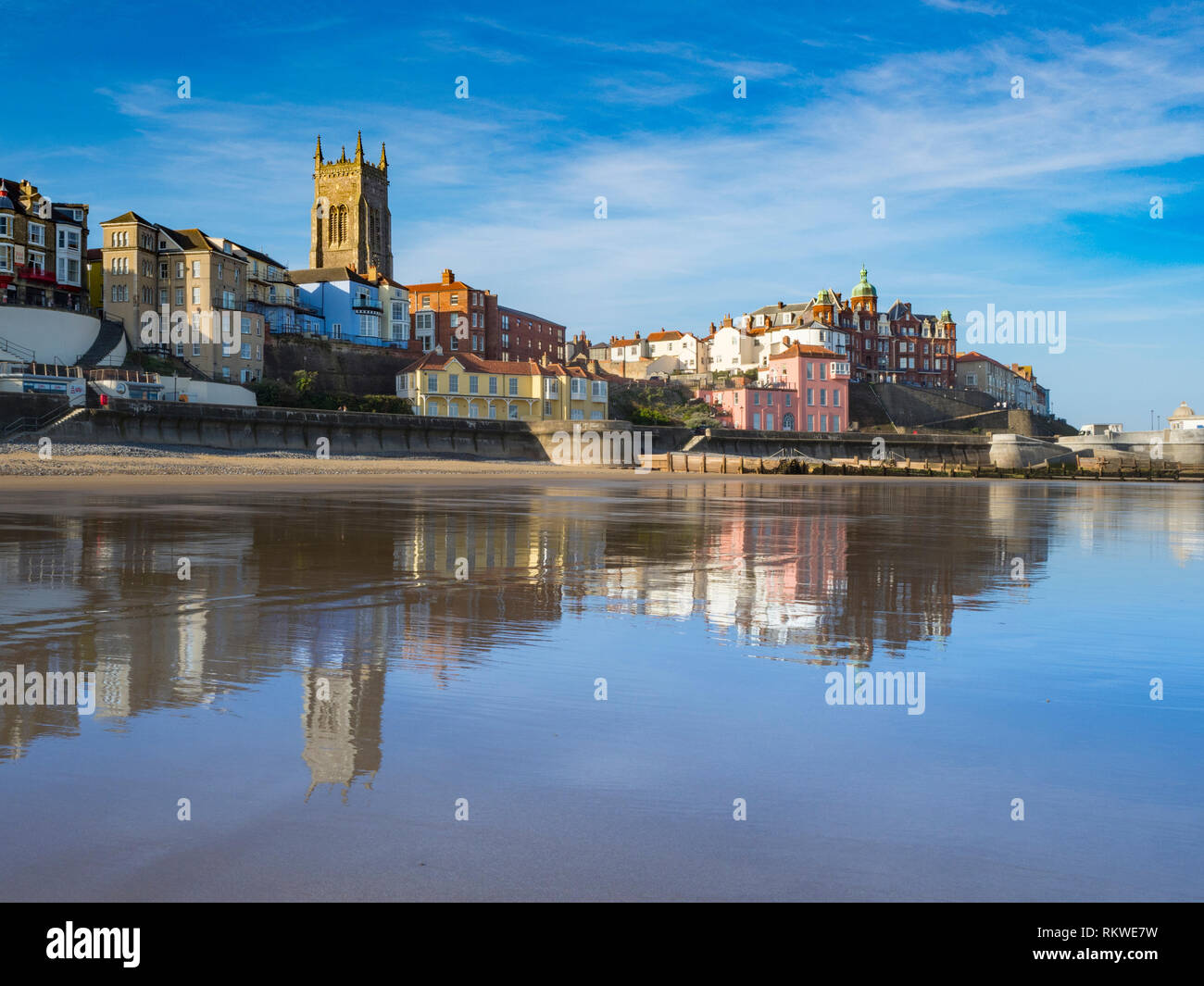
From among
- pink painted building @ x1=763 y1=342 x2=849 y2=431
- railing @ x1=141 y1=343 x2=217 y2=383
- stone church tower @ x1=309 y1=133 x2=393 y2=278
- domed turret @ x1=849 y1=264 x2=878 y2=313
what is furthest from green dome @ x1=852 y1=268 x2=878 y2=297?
railing @ x1=141 y1=343 x2=217 y2=383

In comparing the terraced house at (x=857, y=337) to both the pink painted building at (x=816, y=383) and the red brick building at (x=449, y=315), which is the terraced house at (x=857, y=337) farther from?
the red brick building at (x=449, y=315)

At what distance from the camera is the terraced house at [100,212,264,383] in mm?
72000

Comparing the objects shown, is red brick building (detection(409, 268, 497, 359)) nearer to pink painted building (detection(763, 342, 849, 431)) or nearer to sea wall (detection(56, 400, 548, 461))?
pink painted building (detection(763, 342, 849, 431))

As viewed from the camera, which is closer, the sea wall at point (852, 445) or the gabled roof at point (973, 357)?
the sea wall at point (852, 445)

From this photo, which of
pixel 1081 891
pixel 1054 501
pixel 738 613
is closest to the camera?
pixel 1081 891

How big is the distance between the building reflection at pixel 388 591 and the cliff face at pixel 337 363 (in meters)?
61.2

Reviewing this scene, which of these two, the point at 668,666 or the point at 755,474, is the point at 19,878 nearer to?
the point at 668,666

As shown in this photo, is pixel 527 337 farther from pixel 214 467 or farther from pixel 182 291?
pixel 214 467

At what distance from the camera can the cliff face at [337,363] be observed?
78.8m

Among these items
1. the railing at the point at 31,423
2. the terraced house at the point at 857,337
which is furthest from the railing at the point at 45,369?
the terraced house at the point at 857,337

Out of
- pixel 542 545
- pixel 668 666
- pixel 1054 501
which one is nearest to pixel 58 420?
pixel 542 545

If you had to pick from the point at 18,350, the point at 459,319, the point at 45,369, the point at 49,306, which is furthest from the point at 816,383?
the point at 18,350
